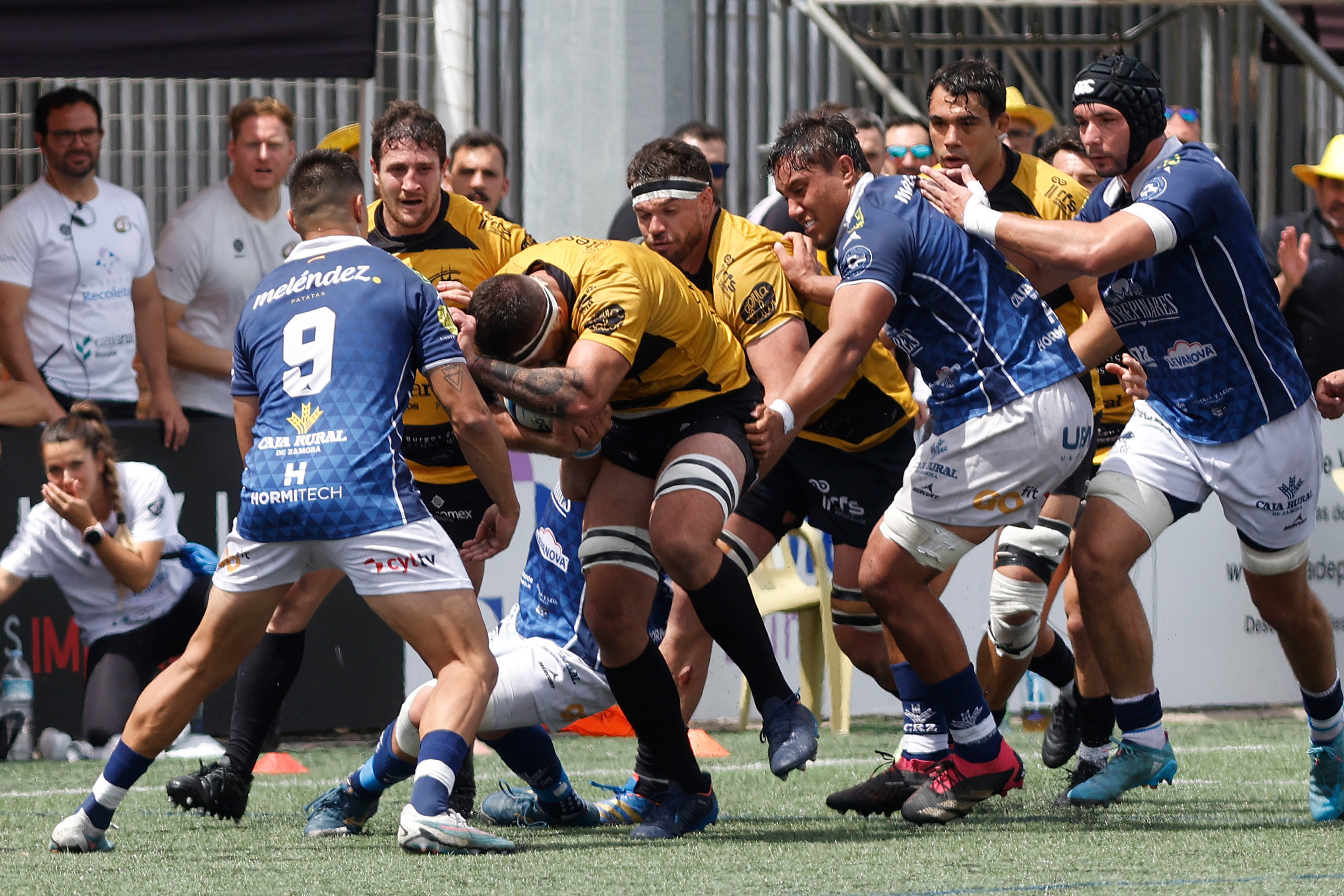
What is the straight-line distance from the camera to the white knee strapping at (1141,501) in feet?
17.9

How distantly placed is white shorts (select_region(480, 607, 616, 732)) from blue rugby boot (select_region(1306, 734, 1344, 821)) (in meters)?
2.05

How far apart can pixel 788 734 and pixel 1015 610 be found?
1.35 meters

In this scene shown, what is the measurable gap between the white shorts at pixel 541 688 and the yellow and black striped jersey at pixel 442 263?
82cm

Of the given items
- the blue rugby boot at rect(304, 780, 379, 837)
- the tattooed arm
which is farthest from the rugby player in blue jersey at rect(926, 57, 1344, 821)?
the blue rugby boot at rect(304, 780, 379, 837)

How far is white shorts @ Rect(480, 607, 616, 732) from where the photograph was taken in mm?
5422

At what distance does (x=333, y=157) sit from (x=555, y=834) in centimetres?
205

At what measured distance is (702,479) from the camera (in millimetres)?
5316

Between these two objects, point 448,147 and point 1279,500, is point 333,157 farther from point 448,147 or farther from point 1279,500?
point 448,147

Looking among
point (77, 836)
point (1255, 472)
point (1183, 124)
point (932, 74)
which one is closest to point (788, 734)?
point (1255, 472)

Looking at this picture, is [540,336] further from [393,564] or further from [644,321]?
[393,564]

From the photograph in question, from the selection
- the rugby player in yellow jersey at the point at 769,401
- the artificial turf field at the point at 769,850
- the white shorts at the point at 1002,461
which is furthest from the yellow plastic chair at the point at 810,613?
the white shorts at the point at 1002,461

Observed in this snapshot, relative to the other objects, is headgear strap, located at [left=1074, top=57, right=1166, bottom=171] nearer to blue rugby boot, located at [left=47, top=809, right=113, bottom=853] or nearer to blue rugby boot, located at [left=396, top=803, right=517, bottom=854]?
blue rugby boot, located at [left=396, top=803, right=517, bottom=854]

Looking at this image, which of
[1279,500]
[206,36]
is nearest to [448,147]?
[206,36]

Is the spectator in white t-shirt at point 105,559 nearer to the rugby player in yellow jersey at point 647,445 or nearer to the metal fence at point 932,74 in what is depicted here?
the rugby player in yellow jersey at point 647,445
